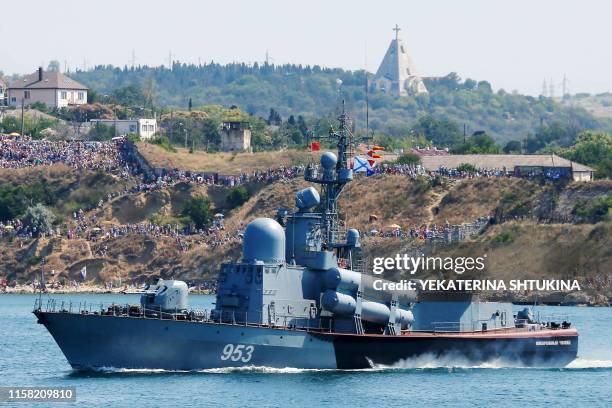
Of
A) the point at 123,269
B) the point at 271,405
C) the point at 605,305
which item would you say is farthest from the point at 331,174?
the point at 123,269

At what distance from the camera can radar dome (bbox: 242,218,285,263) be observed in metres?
70.1

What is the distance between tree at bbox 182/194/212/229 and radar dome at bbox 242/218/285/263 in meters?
96.1

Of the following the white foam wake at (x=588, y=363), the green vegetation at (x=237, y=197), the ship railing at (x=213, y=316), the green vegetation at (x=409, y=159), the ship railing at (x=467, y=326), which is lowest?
the white foam wake at (x=588, y=363)

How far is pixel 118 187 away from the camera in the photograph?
178 m

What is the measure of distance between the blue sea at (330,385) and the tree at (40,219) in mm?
85178

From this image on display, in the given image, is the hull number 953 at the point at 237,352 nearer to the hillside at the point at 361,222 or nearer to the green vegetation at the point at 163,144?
the hillside at the point at 361,222

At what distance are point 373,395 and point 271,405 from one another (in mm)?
5836

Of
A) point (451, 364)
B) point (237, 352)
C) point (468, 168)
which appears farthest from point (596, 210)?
point (237, 352)

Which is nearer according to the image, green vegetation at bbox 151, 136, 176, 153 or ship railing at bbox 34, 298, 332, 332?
ship railing at bbox 34, 298, 332, 332

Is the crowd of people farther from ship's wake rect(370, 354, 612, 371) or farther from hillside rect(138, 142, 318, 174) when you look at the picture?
ship's wake rect(370, 354, 612, 371)

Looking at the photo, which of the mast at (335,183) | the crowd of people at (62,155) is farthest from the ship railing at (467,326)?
the crowd of people at (62,155)

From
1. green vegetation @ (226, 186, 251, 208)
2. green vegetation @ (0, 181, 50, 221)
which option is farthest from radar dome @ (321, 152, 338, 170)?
green vegetation @ (0, 181, 50, 221)

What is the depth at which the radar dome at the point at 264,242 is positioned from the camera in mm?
70062

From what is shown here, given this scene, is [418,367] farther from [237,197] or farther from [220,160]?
[220,160]
